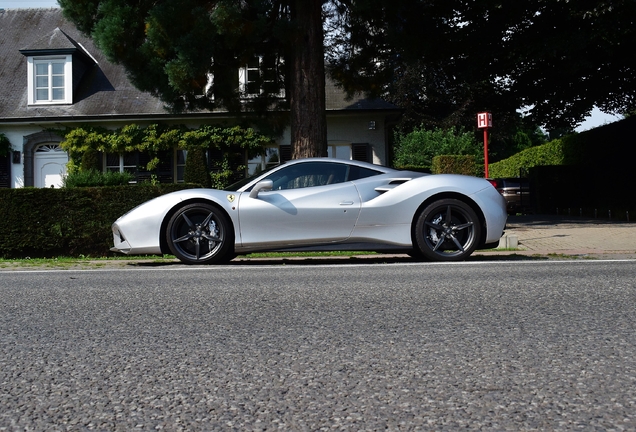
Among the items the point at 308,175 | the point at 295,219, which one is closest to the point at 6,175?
the point at 308,175

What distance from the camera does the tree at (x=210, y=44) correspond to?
15227 millimetres

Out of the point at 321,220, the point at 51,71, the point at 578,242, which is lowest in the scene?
the point at 578,242

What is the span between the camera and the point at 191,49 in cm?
1535

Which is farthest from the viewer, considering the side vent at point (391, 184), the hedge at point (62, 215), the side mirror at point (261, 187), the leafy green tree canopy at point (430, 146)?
the leafy green tree canopy at point (430, 146)

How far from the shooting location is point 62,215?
11477mm

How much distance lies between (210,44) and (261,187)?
769cm

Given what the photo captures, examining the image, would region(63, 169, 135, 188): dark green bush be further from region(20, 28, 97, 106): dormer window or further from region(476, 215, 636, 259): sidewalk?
region(20, 28, 97, 106): dormer window

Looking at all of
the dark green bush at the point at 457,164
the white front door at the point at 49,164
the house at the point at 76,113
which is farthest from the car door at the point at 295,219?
the white front door at the point at 49,164

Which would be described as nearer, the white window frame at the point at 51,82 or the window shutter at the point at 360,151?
the window shutter at the point at 360,151

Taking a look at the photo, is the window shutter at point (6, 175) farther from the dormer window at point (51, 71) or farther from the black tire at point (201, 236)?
the black tire at point (201, 236)

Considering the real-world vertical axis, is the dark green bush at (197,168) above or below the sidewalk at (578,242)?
above

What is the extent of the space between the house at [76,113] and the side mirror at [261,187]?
1602cm

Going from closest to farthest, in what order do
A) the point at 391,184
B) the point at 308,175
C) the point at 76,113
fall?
the point at 391,184 → the point at 308,175 → the point at 76,113

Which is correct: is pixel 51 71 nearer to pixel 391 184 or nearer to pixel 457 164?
pixel 457 164
